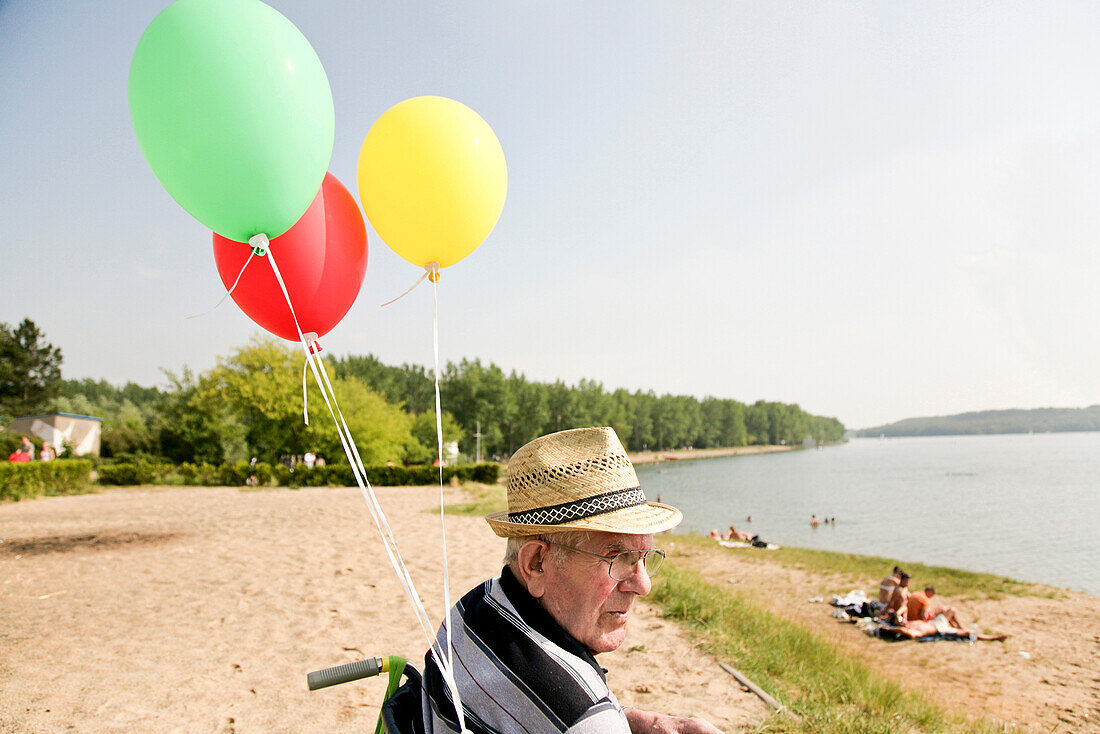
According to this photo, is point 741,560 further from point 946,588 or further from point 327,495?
point 327,495

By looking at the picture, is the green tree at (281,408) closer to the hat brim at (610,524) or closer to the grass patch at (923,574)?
the grass patch at (923,574)

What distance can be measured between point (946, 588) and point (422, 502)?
12.8m

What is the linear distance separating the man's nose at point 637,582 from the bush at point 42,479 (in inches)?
755

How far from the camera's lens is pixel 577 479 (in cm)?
147

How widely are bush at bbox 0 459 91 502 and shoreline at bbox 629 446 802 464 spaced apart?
57.9 meters

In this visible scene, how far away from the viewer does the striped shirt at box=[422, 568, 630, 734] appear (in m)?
1.17

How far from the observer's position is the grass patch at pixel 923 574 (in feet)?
40.3

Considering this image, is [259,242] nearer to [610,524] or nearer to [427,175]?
[427,175]

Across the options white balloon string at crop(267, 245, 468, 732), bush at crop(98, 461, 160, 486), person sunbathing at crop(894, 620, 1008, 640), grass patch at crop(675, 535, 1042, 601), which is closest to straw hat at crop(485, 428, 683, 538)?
white balloon string at crop(267, 245, 468, 732)

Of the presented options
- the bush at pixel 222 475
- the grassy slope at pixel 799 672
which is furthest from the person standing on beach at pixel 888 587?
the bush at pixel 222 475

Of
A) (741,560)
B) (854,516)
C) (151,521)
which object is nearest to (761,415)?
(854,516)

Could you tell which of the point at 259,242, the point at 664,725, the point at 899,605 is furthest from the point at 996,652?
the point at 259,242

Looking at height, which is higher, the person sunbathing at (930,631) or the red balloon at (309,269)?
the red balloon at (309,269)

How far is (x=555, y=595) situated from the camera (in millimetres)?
1458
